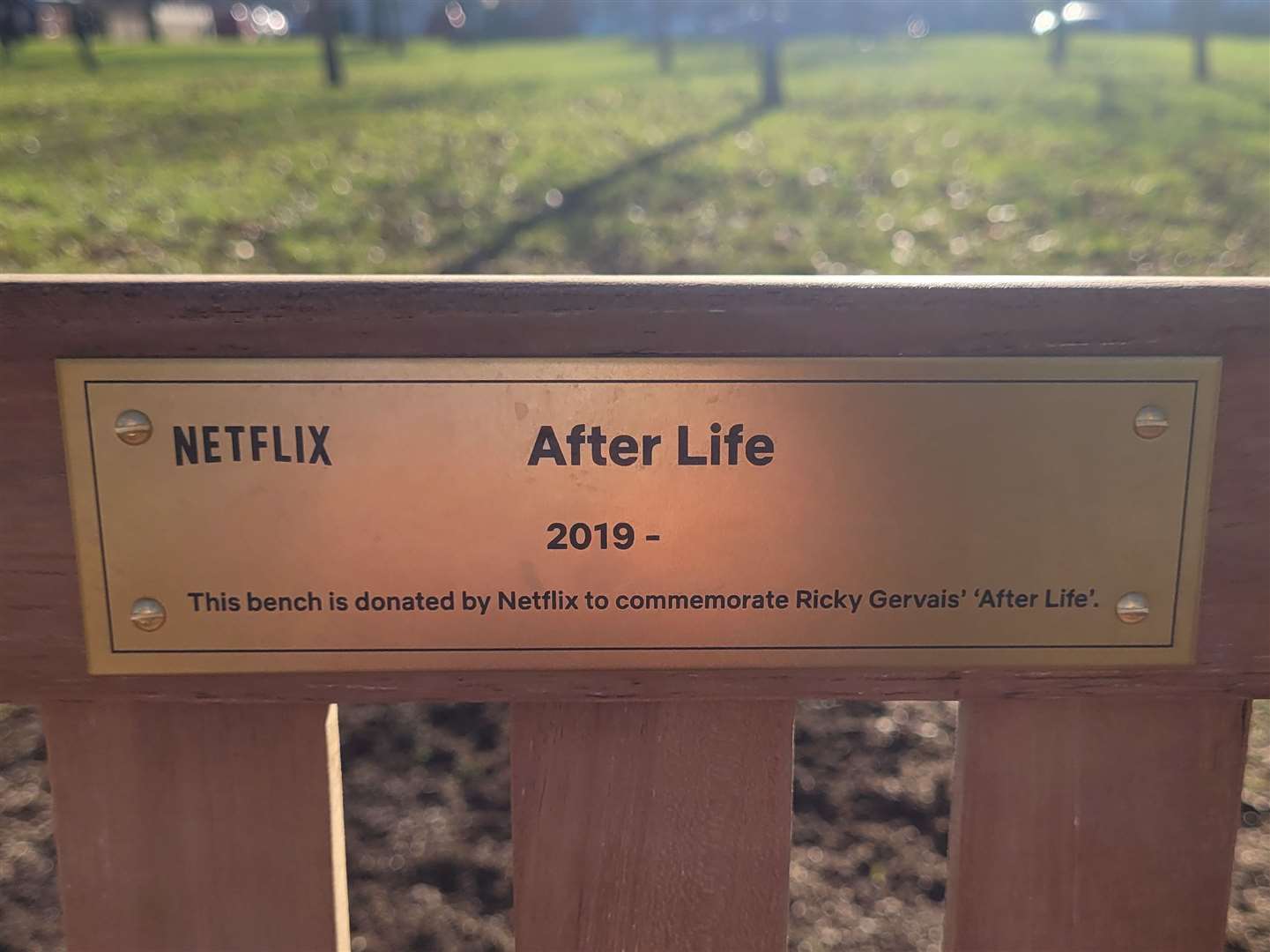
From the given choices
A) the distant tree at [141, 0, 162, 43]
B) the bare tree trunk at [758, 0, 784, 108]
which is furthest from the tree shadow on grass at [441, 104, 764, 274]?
the distant tree at [141, 0, 162, 43]

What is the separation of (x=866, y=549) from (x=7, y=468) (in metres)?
0.61

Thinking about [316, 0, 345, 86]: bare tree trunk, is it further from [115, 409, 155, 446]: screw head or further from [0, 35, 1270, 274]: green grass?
[115, 409, 155, 446]: screw head

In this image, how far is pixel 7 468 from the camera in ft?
2.52

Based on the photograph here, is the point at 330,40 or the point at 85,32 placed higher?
the point at 85,32

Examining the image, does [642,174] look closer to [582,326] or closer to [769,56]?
[769,56]

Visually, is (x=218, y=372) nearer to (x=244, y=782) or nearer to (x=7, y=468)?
(x=7, y=468)

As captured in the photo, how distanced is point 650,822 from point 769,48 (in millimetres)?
7820

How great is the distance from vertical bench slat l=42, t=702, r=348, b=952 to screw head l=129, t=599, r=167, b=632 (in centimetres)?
7

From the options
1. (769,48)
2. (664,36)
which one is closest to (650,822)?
(769,48)

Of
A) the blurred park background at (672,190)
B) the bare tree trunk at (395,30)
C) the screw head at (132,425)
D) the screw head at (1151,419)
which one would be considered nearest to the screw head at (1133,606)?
the screw head at (1151,419)

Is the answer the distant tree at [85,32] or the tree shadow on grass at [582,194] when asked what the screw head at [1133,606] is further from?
the distant tree at [85,32]

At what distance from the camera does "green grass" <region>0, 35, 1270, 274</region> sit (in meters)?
4.66

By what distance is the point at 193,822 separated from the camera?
2.77 feet

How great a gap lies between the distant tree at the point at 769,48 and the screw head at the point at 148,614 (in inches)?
304
